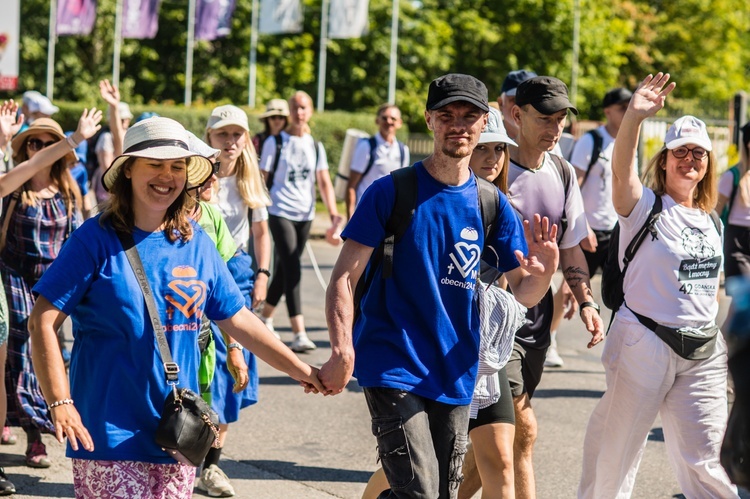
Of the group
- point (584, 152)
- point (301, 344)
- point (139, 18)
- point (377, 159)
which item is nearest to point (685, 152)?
point (584, 152)

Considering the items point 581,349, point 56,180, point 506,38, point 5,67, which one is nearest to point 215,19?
point 5,67

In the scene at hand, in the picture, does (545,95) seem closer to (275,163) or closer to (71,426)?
(71,426)

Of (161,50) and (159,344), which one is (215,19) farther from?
(159,344)

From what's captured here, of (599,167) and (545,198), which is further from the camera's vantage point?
(599,167)

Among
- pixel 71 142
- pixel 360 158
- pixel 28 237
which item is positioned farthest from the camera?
pixel 360 158

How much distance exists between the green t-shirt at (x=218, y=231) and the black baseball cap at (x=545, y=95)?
5.10 feet

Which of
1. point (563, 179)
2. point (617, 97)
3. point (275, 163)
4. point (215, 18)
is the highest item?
point (215, 18)

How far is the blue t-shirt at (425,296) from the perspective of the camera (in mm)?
4043

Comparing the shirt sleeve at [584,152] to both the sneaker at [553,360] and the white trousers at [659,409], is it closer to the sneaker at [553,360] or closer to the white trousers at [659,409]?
the sneaker at [553,360]

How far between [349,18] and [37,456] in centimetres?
2448

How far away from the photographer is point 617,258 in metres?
5.14

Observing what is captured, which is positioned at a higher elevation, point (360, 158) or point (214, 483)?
point (360, 158)

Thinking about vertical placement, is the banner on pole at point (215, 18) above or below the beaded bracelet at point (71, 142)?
above

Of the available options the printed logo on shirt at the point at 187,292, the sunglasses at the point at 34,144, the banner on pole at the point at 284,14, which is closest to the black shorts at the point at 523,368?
the printed logo on shirt at the point at 187,292
